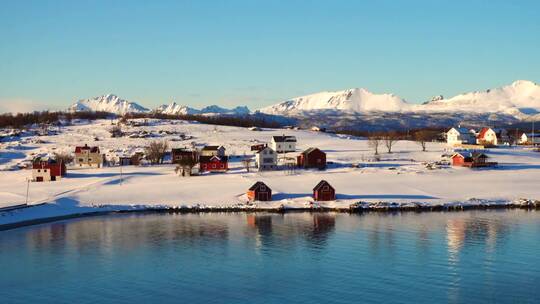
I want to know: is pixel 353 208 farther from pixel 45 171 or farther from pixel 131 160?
pixel 131 160

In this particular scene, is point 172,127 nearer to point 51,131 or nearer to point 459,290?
point 51,131

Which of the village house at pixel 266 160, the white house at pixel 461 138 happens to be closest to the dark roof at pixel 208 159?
the village house at pixel 266 160

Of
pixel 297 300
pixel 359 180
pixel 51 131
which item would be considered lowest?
pixel 297 300

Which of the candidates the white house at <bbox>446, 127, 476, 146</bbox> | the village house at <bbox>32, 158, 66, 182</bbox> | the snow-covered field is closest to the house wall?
the snow-covered field

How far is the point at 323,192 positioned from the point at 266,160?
15.5 meters

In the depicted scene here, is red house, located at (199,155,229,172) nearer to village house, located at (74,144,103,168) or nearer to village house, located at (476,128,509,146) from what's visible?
village house, located at (74,144,103,168)

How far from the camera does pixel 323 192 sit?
4850 cm

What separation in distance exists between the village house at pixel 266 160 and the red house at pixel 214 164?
3.40 m

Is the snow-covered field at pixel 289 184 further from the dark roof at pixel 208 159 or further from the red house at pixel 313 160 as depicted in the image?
the dark roof at pixel 208 159

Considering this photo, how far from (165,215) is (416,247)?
19.6 meters

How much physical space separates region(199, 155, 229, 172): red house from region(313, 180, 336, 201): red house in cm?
1710

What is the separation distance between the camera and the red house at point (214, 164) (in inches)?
2511

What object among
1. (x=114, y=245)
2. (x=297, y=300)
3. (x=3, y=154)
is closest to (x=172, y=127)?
(x=3, y=154)

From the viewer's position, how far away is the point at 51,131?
108750 mm
